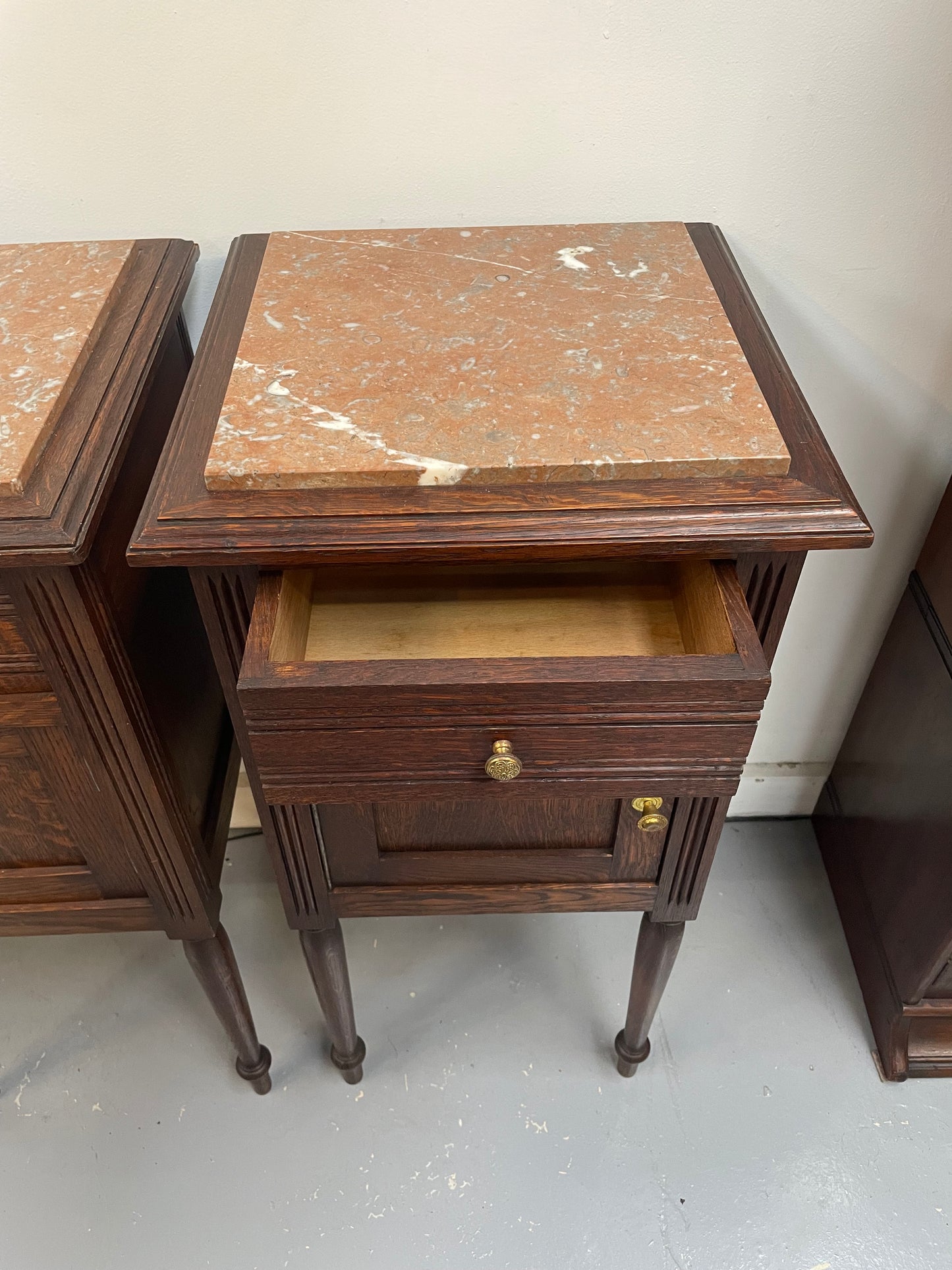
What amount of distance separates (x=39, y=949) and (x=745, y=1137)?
3.24 feet

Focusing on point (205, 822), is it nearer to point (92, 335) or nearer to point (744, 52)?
point (92, 335)

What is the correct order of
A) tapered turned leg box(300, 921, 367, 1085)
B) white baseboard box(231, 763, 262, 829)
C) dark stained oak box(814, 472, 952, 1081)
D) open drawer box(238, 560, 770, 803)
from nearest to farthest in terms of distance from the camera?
open drawer box(238, 560, 770, 803)
tapered turned leg box(300, 921, 367, 1085)
dark stained oak box(814, 472, 952, 1081)
white baseboard box(231, 763, 262, 829)

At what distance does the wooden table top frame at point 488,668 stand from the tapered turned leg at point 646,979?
0.53ft

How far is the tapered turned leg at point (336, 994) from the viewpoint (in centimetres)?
91

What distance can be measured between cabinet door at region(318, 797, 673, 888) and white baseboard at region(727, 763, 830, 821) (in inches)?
25.3

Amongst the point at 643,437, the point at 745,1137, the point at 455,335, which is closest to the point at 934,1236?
the point at 745,1137

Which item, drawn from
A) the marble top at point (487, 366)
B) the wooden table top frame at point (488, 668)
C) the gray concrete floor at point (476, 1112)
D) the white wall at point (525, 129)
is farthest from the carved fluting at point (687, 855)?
the white wall at point (525, 129)

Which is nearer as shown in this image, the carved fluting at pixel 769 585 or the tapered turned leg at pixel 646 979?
the carved fluting at pixel 769 585

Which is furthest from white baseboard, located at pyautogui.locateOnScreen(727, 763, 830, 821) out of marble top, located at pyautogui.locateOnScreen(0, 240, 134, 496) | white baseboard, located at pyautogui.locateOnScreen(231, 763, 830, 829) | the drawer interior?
marble top, located at pyautogui.locateOnScreen(0, 240, 134, 496)

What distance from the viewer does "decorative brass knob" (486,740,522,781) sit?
0.65 meters

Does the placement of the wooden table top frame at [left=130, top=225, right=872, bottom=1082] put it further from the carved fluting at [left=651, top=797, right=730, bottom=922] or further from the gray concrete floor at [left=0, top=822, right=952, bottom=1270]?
the gray concrete floor at [left=0, top=822, right=952, bottom=1270]

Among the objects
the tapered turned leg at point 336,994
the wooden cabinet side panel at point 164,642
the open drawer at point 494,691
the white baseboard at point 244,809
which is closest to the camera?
the open drawer at point 494,691

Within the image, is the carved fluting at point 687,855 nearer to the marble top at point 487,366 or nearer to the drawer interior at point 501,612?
the drawer interior at point 501,612

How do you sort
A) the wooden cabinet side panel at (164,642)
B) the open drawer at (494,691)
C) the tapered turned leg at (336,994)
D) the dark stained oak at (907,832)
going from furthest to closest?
1. the dark stained oak at (907,832)
2. the tapered turned leg at (336,994)
3. the wooden cabinet side panel at (164,642)
4. the open drawer at (494,691)
